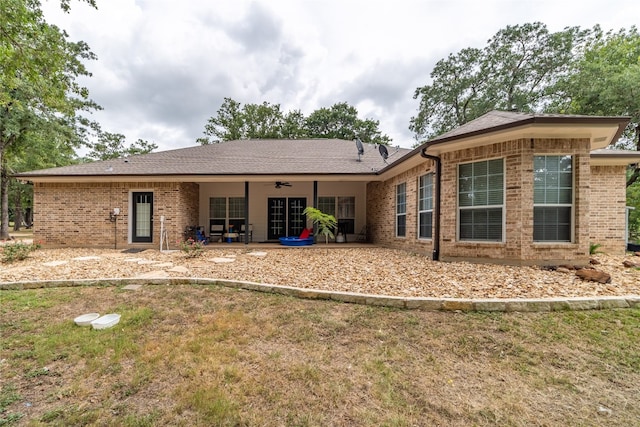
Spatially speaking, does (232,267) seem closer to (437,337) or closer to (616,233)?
(437,337)

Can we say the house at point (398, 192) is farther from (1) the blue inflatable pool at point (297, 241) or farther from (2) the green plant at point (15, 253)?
(2) the green plant at point (15, 253)

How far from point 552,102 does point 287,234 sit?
18916 mm

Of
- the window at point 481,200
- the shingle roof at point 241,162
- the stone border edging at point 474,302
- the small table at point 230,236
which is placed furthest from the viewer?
the small table at point 230,236

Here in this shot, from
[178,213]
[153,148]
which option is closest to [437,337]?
[178,213]

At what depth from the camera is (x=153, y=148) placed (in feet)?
94.7

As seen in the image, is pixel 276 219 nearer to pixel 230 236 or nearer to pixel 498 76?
pixel 230 236

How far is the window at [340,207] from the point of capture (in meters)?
11.9

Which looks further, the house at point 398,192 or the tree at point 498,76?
the tree at point 498,76

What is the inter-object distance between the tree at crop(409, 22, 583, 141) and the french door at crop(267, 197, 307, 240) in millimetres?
16879

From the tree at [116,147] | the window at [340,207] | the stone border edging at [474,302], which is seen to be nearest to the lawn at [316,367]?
the stone border edging at [474,302]

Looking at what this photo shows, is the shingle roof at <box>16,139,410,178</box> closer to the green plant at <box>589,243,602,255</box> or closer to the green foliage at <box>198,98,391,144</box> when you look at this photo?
the green plant at <box>589,243,602,255</box>

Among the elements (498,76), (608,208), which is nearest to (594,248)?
(608,208)

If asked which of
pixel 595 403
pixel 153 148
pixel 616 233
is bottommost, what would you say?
pixel 595 403

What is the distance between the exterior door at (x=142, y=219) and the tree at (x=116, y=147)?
69.1 feet
